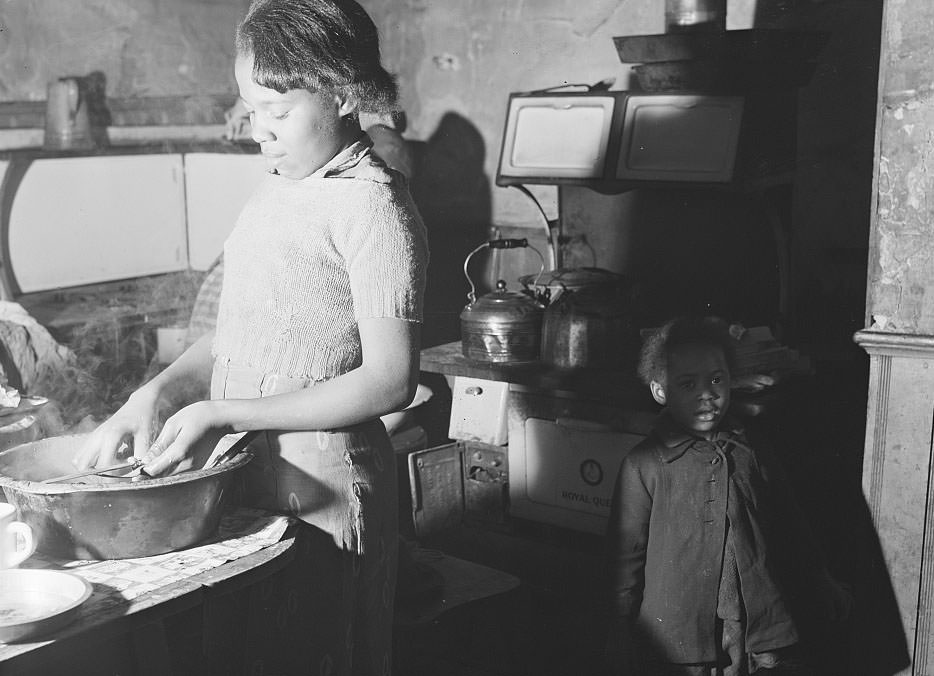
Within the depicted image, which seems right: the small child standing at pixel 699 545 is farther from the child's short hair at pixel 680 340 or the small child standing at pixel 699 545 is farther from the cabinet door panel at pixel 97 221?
the cabinet door panel at pixel 97 221

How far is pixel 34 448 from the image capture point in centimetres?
181

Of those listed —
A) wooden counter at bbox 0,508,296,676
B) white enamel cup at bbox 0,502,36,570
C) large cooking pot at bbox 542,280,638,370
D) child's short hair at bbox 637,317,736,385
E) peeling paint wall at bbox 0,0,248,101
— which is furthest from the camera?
peeling paint wall at bbox 0,0,248,101

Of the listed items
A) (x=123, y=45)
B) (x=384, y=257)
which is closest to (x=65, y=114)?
(x=123, y=45)

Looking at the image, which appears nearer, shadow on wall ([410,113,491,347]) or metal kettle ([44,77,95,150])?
metal kettle ([44,77,95,150])

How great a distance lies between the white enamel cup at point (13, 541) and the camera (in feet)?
5.13

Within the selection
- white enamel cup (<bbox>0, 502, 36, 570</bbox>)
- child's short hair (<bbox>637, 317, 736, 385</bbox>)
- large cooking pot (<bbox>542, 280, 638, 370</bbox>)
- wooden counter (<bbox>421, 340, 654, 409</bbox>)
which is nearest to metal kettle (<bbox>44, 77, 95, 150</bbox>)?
wooden counter (<bbox>421, 340, 654, 409</bbox>)

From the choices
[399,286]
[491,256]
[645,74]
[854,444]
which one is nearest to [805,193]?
[645,74]

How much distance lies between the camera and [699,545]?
256cm

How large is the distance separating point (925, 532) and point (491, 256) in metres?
2.84

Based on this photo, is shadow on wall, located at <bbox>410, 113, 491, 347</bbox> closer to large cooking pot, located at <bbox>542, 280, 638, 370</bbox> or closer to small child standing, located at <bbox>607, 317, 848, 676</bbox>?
large cooking pot, located at <bbox>542, 280, 638, 370</bbox>

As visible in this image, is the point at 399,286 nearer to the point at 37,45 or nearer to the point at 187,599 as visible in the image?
the point at 187,599

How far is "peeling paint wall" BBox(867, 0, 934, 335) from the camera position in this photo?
8.50ft

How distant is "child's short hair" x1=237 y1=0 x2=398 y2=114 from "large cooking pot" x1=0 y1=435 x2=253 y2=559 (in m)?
0.66

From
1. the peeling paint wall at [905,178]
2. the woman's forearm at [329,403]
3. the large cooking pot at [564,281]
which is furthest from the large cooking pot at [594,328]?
the woman's forearm at [329,403]
